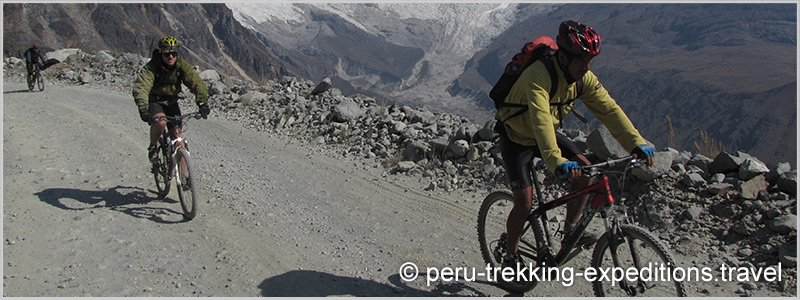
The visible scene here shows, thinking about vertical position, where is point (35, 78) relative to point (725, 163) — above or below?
below

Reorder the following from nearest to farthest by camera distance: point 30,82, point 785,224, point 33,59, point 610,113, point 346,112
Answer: point 610,113 → point 785,224 → point 346,112 → point 30,82 → point 33,59

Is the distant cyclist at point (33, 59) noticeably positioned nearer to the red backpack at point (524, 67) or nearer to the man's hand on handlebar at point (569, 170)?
the red backpack at point (524, 67)

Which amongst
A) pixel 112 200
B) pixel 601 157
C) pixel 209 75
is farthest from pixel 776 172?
pixel 209 75

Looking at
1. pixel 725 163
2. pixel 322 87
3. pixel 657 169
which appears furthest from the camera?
pixel 322 87

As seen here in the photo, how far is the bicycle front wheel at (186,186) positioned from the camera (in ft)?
20.6

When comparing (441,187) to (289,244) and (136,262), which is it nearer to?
(289,244)

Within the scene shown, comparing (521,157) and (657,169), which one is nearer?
(521,157)

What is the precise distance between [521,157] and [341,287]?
204 cm

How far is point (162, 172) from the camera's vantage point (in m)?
7.00

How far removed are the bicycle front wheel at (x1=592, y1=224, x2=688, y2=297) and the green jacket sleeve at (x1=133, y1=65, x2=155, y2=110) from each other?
520cm

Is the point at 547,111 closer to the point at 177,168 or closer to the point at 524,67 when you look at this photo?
the point at 524,67

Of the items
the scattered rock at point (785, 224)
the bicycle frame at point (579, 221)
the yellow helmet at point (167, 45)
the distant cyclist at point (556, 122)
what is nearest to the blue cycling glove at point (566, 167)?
the distant cyclist at point (556, 122)

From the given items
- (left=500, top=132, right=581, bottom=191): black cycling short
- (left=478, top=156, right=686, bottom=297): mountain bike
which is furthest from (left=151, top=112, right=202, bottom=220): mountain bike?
(left=478, top=156, right=686, bottom=297): mountain bike

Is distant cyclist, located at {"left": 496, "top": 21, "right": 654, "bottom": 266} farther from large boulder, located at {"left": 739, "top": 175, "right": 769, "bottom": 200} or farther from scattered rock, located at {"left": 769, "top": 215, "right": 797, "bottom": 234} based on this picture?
large boulder, located at {"left": 739, "top": 175, "right": 769, "bottom": 200}
